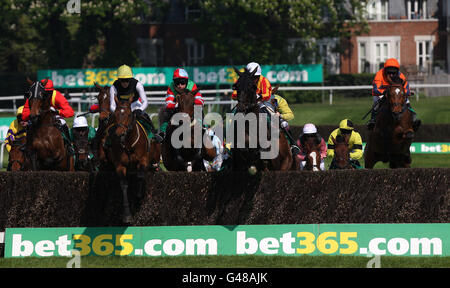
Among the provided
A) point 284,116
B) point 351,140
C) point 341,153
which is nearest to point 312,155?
point 341,153

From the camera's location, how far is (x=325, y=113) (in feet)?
101

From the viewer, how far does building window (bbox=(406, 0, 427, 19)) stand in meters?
47.9

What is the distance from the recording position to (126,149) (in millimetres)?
12820

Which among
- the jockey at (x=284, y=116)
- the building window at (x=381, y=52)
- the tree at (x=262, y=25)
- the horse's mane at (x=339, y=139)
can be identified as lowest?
the horse's mane at (x=339, y=139)

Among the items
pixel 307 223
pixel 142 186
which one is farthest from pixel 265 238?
pixel 142 186

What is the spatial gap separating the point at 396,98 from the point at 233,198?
127 inches

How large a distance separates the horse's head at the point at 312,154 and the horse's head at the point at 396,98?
1.80 m

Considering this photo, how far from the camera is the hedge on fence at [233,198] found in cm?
1257

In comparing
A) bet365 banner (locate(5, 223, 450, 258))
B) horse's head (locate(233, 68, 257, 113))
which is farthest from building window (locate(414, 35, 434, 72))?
bet365 banner (locate(5, 223, 450, 258))

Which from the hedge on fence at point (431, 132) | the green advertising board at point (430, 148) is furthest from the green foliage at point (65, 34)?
the green advertising board at point (430, 148)

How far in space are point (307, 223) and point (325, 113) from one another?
18.5 metres

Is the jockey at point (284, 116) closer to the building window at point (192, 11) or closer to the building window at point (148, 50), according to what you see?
the building window at point (192, 11)

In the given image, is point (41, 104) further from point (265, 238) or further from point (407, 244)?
point (407, 244)

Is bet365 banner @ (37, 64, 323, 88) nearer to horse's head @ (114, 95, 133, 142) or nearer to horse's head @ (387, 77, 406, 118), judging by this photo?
horse's head @ (387, 77, 406, 118)
